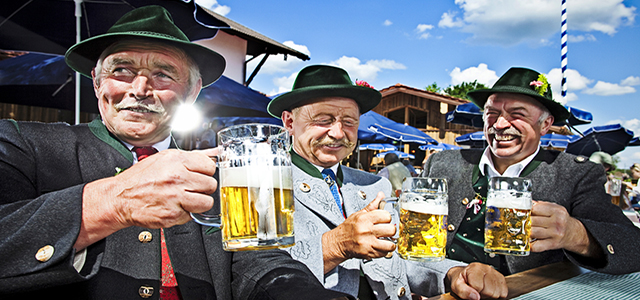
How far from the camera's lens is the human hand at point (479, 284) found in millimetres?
1222

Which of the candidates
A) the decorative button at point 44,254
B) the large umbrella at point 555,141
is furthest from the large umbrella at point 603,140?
the decorative button at point 44,254

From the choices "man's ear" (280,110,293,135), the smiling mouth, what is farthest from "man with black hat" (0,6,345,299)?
the smiling mouth

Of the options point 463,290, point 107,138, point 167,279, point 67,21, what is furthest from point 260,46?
point 463,290

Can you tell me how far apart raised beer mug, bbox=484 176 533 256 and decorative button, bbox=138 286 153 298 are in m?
1.31

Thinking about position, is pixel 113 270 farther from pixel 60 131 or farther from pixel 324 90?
pixel 324 90

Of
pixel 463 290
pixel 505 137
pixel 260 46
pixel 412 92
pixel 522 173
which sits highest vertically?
pixel 412 92

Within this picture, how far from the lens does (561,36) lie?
3236 mm

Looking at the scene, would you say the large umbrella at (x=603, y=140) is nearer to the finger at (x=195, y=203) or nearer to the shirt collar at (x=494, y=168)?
the shirt collar at (x=494, y=168)

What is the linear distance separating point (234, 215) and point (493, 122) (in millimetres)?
1944

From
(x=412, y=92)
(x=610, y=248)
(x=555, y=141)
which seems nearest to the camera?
(x=610, y=248)

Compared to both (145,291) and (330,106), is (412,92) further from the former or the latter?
(145,291)

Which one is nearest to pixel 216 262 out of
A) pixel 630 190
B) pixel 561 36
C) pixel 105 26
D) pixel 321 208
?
pixel 321 208

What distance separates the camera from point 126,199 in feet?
2.93

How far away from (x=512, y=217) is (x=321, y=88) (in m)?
1.08
